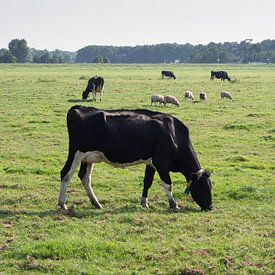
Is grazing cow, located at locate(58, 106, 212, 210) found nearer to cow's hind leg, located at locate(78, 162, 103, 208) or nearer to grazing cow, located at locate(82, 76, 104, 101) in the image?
cow's hind leg, located at locate(78, 162, 103, 208)

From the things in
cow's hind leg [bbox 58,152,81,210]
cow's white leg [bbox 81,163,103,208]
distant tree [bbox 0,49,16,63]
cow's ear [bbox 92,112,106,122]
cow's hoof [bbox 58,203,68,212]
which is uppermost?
cow's ear [bbox 92,112,106,122]

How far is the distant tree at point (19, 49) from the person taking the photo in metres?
170

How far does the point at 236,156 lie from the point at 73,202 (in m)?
7.10

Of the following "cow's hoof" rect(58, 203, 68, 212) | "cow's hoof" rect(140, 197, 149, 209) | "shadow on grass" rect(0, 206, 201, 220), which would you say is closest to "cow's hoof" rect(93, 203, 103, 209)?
"shadow on grass" rect(0, 206, 201, 220)

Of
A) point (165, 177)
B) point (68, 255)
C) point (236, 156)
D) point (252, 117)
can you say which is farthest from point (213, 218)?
point (252, 117)

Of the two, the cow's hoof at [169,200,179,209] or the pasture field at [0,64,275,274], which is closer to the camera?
the pasture field at [0,64,275,274]

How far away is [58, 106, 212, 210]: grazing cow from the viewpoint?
36.0 feet

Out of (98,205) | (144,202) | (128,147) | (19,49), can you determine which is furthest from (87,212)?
(19,49)

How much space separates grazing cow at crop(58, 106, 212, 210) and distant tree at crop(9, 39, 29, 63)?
539 ft

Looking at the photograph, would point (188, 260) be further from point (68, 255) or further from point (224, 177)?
point (224, 177)

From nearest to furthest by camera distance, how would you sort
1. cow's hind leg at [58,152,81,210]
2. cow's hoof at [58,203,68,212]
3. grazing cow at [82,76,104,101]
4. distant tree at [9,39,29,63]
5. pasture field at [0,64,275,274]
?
pasture field at [0,64,275,274] → cow's hoof at [58,203,68,212] → cow's hind leg at [58,152,81,210] → grazing cow at [82,76,104,101] → distant tree at [9,39,29,63]

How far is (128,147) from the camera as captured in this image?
1105 cm

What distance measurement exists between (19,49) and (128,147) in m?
167

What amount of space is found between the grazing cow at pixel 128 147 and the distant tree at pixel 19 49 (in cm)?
Result: 16427
